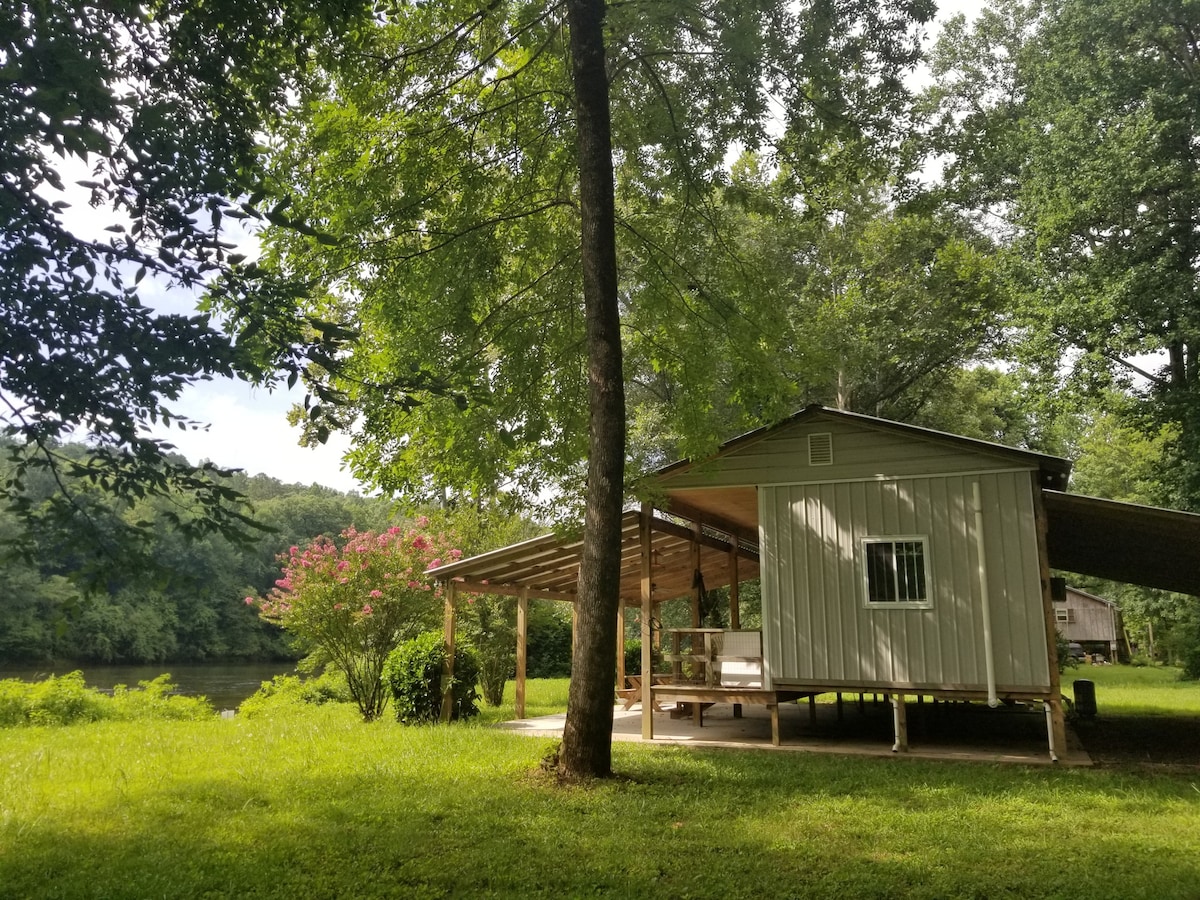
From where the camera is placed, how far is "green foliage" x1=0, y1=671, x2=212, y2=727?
43.1 ft

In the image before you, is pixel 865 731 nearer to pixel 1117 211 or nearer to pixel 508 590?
pixel 508 590

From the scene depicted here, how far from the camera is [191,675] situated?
1112 inches

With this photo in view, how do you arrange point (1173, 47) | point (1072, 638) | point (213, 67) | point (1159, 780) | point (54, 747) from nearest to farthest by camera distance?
point (213, 67), point (1159, 780), point (54, 747), point (1173, 47), point (1072, 638)

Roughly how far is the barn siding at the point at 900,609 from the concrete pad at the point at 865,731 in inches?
35.6

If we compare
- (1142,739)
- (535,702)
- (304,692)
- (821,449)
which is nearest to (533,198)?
(821,449)

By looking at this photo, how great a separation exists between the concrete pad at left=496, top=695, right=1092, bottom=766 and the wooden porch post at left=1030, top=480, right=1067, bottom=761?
0.19 meters

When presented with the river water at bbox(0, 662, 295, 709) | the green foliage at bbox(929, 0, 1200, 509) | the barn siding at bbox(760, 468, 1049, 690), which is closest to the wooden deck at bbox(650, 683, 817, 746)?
the barn siding at bbox(760, 468, 1049, 690)

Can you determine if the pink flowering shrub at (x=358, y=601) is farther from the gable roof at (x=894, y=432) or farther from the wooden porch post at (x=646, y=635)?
the gable roof at (x=894, y=432)

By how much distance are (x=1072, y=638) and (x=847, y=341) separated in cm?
2519

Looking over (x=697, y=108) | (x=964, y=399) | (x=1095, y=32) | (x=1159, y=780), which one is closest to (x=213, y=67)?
(x=697, y=108)

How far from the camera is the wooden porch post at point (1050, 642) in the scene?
9.08m

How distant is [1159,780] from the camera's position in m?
8.14

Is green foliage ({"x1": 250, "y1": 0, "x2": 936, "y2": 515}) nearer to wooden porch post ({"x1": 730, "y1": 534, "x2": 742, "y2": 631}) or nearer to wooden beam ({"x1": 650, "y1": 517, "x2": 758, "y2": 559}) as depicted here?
wooden beam ({"x1": 650, "y1": 517, "x2": 758, "y2": 559})

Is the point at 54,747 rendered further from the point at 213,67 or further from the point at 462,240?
the point at 213,67
